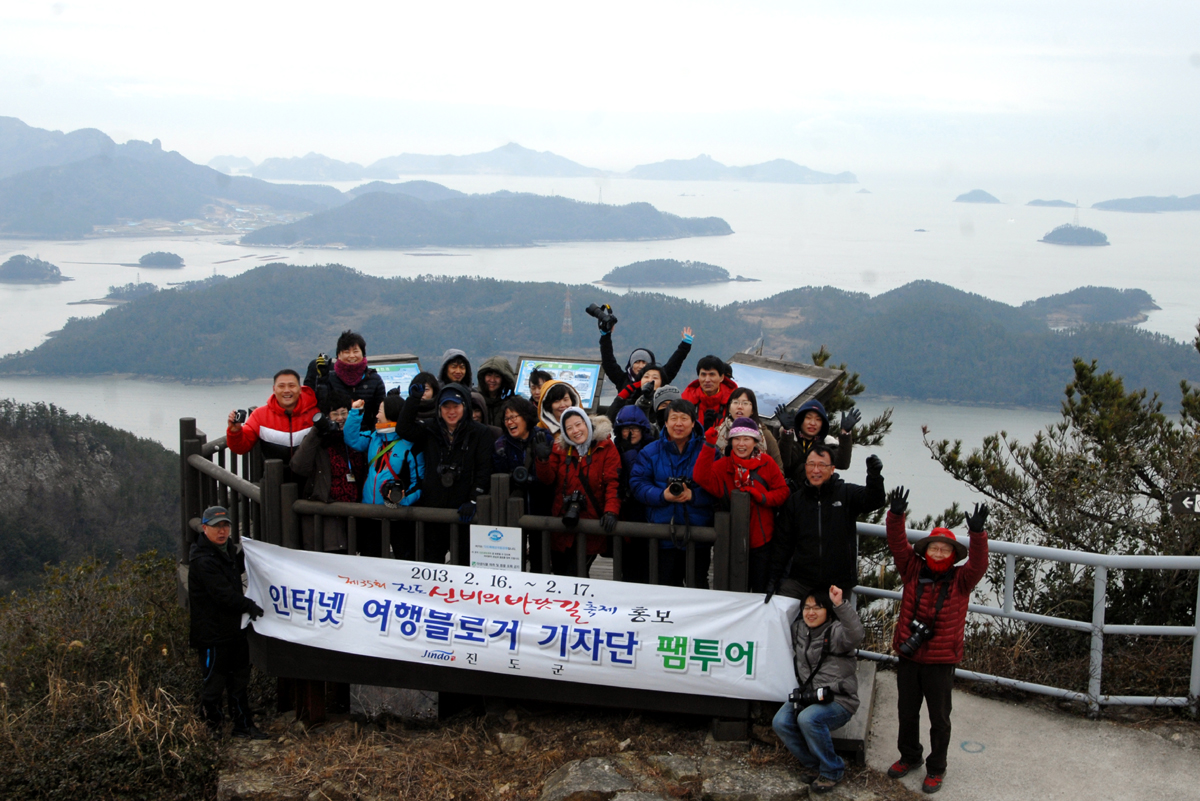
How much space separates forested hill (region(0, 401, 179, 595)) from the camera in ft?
151

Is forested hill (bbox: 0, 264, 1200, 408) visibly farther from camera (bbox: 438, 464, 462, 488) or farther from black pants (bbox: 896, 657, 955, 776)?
black pants (bbox: 896, 657, 955, 776)

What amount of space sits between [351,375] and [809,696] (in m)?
3.54

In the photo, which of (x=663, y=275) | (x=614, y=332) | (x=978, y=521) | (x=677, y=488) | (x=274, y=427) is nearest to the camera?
(x=978, y=521)

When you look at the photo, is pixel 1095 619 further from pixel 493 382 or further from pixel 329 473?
pixel 329 473

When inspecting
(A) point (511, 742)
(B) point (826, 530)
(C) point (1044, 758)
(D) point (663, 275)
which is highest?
(D) point (663, 275)

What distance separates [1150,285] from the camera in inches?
4724

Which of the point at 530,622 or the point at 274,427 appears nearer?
the point at 530,622

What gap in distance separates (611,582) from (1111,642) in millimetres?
3505

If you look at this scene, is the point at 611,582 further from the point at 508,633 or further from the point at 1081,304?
the point at 1081,304

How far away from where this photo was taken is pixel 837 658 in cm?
465

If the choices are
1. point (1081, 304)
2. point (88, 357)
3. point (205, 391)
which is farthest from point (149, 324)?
point (1081, 304)

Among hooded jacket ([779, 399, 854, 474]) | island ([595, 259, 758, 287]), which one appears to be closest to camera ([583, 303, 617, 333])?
hooded jacket ([779, 399, 854, 474])

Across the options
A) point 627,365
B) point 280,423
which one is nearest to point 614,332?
point 627,365

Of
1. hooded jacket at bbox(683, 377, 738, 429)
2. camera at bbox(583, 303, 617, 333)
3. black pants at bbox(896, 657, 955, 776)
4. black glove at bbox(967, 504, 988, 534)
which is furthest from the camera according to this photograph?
camera at bbox(583, 303, 617, 333)
